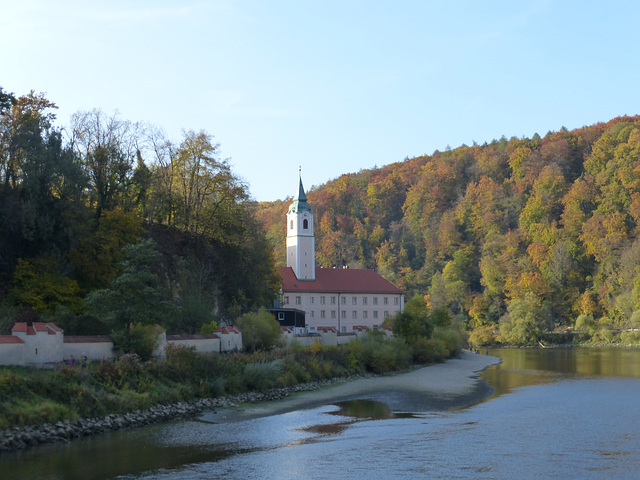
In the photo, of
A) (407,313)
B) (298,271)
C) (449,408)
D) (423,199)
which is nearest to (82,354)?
(449,408)

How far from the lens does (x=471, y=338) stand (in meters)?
101

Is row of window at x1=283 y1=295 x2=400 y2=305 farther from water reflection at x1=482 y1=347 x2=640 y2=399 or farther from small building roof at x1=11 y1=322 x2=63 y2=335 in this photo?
small building roof at x1=11 y1=322 x2=63 y2=335

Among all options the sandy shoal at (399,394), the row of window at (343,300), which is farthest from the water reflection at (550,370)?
the row of window at (343,300)

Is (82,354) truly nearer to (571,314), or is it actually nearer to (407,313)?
(407,313)

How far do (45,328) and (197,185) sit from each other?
93.4 ft

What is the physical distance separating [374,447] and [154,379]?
12168mm

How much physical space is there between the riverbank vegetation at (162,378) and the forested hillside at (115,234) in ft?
10.4

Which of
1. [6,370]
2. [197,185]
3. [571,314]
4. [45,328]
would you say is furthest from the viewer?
[571,314]

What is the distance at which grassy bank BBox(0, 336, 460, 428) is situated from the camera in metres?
26.2

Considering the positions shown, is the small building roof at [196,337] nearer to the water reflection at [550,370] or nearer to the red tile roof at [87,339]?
the red tile roof at [87,339]

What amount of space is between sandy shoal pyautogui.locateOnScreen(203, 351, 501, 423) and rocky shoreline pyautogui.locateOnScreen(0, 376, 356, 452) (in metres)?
0.90

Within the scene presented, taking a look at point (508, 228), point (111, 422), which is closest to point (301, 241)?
point (508, 228)

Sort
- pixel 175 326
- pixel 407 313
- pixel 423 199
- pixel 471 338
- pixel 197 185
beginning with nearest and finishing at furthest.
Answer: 1. pixel 175 326
2. pixel 197 185
3. pixel 407 313
4. pixel 471 338
5. pixel 423 199

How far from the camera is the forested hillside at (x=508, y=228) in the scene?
105750 mm
